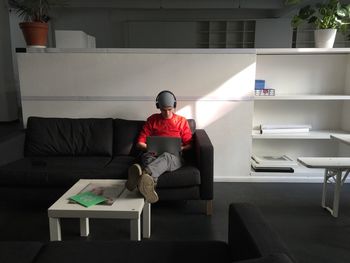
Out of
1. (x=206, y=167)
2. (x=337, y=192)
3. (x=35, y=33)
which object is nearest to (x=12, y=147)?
(x=35, y=33)

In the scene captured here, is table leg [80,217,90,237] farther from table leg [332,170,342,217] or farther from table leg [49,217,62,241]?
table leg [332,170,342,217]

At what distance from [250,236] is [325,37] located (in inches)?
114

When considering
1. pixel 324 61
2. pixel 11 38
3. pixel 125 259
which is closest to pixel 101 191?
pixel 125 259

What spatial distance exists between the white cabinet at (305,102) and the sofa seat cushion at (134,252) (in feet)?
7.46

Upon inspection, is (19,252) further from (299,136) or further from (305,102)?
(305,102)

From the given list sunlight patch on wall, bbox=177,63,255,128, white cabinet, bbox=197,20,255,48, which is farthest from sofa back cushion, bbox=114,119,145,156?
white cabinet, bbox=197,20,255,48

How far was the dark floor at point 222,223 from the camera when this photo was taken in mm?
2205

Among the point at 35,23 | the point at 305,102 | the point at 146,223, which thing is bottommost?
the point at 146,223

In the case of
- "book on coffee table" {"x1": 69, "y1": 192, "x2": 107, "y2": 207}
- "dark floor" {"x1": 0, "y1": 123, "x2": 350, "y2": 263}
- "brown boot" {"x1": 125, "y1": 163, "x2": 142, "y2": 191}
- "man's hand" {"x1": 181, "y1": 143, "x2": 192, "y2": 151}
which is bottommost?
"dark floor" {"x1": 0, "y1": 123, "x2": 350, "y2": 263}

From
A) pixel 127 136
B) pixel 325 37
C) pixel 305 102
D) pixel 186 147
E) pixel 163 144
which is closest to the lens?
pixel 163 144

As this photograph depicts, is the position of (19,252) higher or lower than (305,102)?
lower

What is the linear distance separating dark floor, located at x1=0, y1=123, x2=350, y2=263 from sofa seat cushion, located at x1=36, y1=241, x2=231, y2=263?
0.85m

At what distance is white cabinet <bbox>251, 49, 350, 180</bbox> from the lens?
3.67 metres

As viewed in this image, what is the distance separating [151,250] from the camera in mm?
1422
